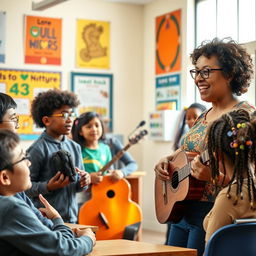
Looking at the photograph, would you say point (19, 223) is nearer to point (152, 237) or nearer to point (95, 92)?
point (152, 237)

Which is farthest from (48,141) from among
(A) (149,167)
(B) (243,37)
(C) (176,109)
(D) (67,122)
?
(A) (149,167)

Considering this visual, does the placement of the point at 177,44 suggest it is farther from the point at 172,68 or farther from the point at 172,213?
the point at 172,213

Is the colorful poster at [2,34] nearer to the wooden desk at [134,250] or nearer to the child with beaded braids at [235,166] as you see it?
the wooden desk at [134,250]

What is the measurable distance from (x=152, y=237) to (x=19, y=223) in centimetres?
480

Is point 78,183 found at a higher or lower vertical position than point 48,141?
lower

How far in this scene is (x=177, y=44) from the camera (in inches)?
267

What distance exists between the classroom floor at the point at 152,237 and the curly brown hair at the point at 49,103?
9.13 ft

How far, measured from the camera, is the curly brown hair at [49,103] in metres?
3.75

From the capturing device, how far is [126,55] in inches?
295

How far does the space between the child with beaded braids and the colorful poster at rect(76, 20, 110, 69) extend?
17.4ft

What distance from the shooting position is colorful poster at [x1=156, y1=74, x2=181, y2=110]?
679cm

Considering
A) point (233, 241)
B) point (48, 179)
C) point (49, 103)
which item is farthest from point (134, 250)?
point (49, 103)

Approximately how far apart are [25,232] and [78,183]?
160cm

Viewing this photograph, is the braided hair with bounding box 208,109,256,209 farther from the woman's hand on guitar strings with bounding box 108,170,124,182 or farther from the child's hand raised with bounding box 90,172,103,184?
the woman's hand on guitar strings with bounding box 108,170,124,182
